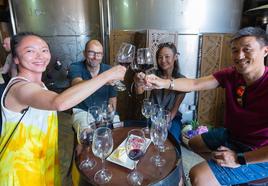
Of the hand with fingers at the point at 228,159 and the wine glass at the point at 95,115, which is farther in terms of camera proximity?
the wine glass at the point at 95,115

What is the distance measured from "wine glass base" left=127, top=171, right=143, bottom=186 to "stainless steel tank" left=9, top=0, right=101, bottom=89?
8.51ft

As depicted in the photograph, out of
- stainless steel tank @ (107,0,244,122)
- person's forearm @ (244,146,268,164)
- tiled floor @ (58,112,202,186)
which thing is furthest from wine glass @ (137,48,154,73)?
stainless steel tank @ (107,0,244,122)

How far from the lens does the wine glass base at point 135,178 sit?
96cm

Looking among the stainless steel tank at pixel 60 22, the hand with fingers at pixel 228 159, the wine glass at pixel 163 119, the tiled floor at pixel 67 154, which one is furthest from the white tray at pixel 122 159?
the stainless steel tank at pixel 60 22

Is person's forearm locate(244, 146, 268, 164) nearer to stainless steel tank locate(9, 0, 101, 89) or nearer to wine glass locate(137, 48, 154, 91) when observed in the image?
wine glass locate(137, 48, 154, 91)

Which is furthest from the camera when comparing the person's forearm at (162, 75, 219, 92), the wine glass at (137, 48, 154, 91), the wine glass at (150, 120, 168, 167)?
the person's forearm at (162, 75, 219, 92)

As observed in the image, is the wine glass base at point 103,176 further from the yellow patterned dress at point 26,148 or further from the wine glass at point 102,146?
the yellow patterned dress at point 26,148

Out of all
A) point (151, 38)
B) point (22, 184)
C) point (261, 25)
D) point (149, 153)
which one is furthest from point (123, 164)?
point (261, 25)

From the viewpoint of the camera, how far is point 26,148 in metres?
1.06

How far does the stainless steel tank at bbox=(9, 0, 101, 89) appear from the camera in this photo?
120 inches

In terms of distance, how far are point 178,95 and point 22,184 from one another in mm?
1507

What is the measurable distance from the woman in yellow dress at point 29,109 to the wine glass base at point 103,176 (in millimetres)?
361

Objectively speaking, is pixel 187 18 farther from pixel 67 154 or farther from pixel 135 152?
pixel 67 154

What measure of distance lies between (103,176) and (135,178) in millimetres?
161
